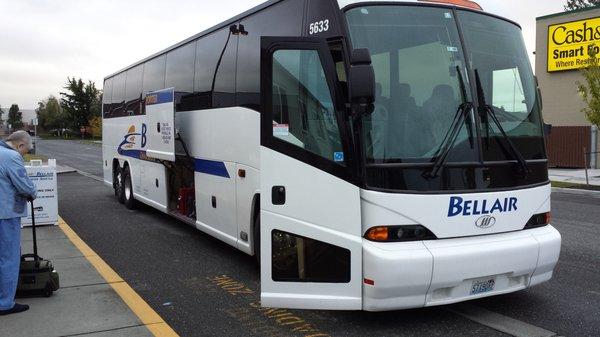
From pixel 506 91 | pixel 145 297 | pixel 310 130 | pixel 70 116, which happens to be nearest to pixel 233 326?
pixel 145 297

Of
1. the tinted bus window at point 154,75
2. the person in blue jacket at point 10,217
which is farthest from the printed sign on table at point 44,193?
the person in blue jacket at point 10,217

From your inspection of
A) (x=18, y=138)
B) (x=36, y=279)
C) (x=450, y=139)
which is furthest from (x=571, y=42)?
(x=36, y=279)

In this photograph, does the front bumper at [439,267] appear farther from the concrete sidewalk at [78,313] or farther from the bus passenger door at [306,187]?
the concrete sidewalk at [78,313]

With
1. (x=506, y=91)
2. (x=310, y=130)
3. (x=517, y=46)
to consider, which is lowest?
(x=310, y=130)

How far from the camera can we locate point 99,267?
672 cm

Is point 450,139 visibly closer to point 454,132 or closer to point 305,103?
point 454,132

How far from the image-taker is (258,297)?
5.64 meters

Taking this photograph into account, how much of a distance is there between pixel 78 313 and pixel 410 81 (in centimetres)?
364

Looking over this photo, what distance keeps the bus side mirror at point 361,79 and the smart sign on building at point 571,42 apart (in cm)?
2336

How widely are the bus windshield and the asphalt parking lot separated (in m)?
1.35

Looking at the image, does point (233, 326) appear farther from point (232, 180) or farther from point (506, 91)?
point (506, 91)

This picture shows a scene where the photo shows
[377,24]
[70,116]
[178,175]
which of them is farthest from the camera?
[70,116]

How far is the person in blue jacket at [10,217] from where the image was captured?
4977 millimetres

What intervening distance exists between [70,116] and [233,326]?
10290cm
